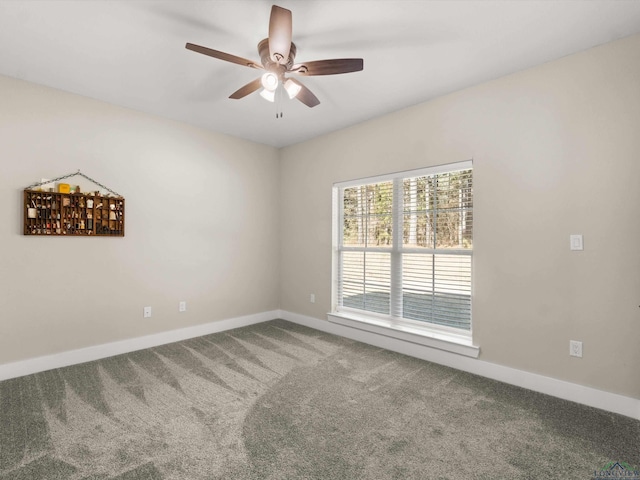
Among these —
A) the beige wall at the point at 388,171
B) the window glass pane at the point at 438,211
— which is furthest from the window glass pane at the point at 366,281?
the window glass pane at the point at 438,211

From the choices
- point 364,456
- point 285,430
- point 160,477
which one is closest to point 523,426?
point 364,456

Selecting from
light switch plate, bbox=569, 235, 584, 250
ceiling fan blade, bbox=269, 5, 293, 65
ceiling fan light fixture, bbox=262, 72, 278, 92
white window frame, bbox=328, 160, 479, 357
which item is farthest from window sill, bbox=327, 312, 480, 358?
ceiling fan blade, bbox=269, 5, 293, 65

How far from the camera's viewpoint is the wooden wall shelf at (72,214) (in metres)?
2.99

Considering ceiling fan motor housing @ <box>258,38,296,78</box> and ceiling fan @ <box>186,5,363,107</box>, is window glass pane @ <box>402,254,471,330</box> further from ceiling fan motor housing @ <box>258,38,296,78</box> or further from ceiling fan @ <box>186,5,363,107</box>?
ceiling fan motor housing @ <box>258,38,296,78</box>

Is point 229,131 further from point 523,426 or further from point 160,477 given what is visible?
point 523,426

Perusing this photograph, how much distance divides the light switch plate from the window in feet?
2.59

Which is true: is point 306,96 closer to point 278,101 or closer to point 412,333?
point 278,101

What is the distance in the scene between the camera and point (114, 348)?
3.48 metres

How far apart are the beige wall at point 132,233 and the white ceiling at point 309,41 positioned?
0.39 metres

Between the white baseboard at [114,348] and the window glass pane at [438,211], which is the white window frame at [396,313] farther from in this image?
the white baseboard at [114,348]

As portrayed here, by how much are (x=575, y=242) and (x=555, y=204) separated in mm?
334

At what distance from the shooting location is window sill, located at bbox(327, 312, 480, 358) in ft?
10.2

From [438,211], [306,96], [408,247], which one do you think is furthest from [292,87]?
[408,247]

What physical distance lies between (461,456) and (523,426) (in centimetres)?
62
